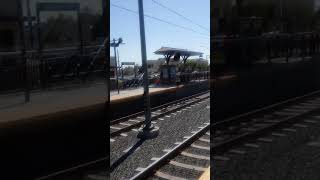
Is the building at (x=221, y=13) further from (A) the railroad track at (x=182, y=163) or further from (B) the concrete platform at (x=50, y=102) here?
(A) the railroad track at (x=182, y=163)

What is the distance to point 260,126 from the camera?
202 centimetres

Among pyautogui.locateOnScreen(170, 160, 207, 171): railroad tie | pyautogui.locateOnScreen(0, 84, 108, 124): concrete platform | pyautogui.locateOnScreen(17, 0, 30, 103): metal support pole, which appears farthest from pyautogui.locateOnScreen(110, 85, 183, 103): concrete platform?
pyautogui.locateOnScreen(17, 0, 30, 103): metal support pole

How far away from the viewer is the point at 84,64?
5.68 ft

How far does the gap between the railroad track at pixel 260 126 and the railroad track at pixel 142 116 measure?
3.67ft

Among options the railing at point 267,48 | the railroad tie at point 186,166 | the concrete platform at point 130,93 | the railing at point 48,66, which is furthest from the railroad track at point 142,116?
the railing at point 267,48

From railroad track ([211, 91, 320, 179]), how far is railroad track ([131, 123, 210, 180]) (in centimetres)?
99

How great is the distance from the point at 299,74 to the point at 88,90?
1.15m

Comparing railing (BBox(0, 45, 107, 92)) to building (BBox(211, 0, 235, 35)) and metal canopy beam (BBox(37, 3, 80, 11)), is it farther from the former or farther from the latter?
building (BBox(211, 0, 235, 35))

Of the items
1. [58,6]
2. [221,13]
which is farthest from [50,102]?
[221,13]

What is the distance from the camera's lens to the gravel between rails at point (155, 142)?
317 cm

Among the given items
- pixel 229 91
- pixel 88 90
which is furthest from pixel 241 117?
pixel 88 90

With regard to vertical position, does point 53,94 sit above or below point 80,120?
above

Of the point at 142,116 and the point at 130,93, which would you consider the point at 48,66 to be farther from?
the point at 142,116

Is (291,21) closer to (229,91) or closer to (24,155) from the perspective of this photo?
(229,91)
